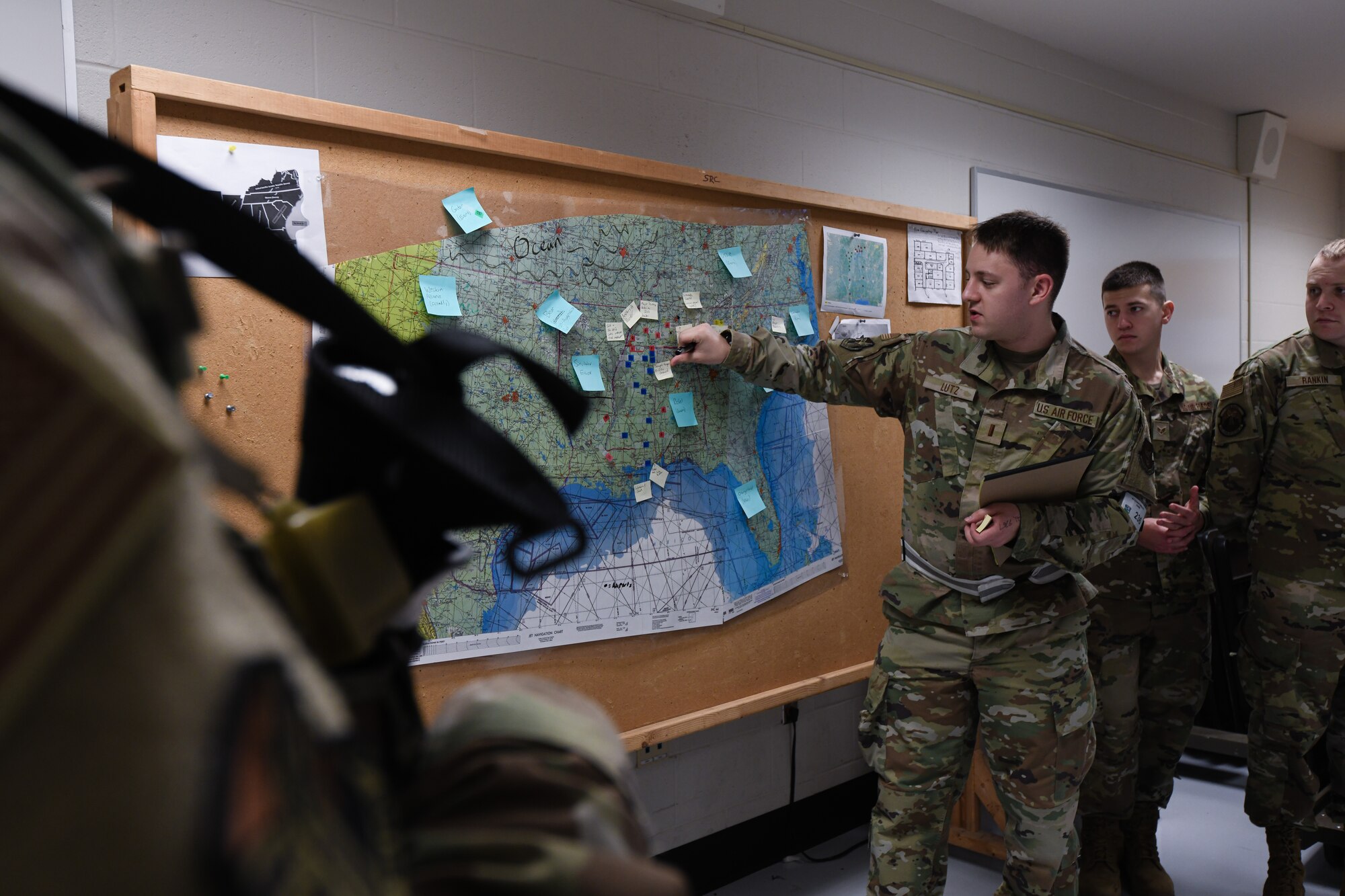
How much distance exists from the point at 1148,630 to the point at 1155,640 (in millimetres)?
50

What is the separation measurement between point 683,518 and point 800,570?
440 mm

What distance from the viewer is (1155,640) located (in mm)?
2637

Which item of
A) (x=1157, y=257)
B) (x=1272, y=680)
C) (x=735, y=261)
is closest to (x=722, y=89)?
(x=735, y=261)

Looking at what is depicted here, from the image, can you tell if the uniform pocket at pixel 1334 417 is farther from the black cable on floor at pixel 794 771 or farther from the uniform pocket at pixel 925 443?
the black cable on floor at pixel 794 771

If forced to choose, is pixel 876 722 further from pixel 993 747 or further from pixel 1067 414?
pixel 1067 414

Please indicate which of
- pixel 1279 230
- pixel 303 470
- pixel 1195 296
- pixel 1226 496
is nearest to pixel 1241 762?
pixel 1226 496

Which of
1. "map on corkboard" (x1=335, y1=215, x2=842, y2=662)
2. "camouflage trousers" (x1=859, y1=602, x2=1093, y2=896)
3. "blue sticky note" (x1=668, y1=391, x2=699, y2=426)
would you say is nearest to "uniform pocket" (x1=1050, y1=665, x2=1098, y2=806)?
"camouflage trousers" (x1=859, y1=602, x2=1093, y2=896)

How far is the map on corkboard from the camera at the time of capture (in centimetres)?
167

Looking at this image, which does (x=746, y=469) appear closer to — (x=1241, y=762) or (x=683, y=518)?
(x=683, y=518)

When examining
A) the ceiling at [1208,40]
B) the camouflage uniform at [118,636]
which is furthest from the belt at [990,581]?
the ceiling at [1208,40]

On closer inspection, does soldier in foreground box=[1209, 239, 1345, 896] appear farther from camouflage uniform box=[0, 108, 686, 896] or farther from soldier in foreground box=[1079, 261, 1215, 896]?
camouflage uniform box=[0, 108, 686, 896]

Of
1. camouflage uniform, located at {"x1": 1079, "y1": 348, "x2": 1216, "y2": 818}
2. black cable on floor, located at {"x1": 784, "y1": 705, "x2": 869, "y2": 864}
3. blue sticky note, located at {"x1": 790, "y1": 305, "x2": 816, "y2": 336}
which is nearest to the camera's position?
blue sticky note, located at {"x1": 790, "y1": 305, "x2": 816, "y2": 336}

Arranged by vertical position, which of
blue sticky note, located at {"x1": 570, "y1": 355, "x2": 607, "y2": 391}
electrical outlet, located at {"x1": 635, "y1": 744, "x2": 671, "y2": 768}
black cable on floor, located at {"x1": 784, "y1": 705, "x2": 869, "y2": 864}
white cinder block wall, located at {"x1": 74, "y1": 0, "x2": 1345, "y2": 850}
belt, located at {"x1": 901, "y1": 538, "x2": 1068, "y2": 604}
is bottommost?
black cable on floor, located at {"x1": 784, "y1": 705, "x2": 869, "y2": 864}

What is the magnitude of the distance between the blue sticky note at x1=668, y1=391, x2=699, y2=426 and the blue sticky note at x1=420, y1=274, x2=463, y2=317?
1.83ft
